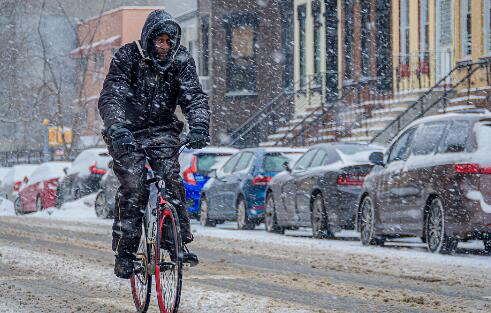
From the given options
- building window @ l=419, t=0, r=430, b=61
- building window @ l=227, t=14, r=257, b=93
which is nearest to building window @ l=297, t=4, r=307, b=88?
building window @ l=227, t=14, r=257, b=93

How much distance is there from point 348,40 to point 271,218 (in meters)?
15.8

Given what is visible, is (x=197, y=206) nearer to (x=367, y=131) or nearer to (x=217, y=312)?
(x=367, y=131)

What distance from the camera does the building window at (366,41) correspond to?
34906mm

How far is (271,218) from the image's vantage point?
21.6 metres

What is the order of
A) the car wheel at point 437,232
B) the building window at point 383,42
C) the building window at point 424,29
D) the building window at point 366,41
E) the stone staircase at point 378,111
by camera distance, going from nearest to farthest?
the car wheel at point 437,232
the stone staircase at point 378,111
the building window at point 424,29
the building window at point 383,42
the building window at point 366,41

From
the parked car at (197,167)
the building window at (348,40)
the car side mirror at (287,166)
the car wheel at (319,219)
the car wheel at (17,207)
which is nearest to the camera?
the car wheel at (319,219)

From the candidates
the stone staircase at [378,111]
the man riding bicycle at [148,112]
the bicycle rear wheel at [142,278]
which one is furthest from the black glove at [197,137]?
the stone staircase at [378,111]

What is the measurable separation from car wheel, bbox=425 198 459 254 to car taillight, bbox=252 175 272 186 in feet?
23.8

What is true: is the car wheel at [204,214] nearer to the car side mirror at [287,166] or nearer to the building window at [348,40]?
the car side mirror at [287,166]

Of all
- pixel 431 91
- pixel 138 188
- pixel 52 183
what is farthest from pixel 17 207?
pixel 138 188

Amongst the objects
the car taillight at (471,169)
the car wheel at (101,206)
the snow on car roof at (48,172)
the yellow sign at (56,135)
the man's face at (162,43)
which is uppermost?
the man's face at (162,43)

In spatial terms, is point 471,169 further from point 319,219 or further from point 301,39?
point 301,39

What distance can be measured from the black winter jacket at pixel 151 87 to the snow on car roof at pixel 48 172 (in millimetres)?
25698

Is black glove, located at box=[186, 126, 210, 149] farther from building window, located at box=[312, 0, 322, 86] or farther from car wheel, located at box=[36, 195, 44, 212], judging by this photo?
building window, located at box=[312, 0, 322, 86]
